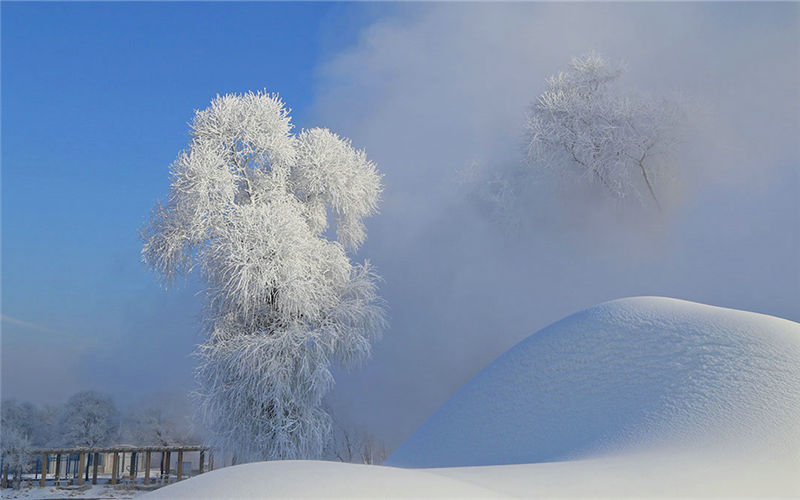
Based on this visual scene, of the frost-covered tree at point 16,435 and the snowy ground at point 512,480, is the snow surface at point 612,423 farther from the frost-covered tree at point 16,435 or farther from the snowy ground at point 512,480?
the frost-covered tree at point 16,435

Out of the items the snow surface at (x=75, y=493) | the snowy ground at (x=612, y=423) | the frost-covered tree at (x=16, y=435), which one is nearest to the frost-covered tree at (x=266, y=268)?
the snowy ground at (x=612, y=423)

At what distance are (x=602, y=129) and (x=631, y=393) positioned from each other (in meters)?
12.3

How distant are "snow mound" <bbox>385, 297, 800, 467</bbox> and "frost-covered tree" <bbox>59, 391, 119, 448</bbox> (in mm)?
32552

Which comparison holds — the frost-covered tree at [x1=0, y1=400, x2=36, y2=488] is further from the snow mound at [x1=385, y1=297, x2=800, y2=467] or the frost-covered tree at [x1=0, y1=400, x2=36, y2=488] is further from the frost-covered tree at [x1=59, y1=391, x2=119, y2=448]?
the snow mound at [x1=385, y1=297, x2=800, y2=467]

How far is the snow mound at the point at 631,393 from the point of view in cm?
1035

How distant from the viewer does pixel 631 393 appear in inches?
471

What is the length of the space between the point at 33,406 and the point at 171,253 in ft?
112

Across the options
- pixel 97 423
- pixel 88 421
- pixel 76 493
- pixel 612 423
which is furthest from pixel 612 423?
pixel 88 421

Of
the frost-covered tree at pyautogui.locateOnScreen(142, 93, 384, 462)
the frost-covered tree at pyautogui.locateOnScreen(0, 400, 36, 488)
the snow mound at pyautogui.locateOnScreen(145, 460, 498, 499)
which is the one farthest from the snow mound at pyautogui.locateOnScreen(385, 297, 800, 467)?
the frost-covered tree at pyautogui.locateOnScreen(0, 400, 36, 488)

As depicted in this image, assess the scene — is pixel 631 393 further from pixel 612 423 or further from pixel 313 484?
pixel 313 484

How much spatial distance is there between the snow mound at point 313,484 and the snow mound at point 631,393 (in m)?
5.56

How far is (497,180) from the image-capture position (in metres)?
25.6

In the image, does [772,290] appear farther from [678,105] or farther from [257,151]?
[257,151]

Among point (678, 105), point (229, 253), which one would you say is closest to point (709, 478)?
point (229, 253)
